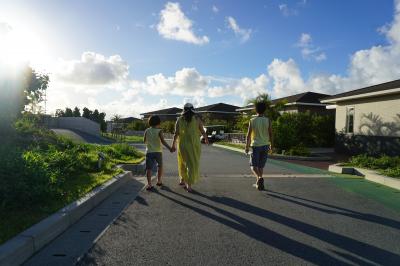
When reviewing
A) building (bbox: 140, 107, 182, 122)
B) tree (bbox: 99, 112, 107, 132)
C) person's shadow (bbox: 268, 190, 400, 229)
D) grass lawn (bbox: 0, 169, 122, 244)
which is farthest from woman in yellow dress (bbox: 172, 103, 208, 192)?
building (bbox: 140, 107, 182, 122)

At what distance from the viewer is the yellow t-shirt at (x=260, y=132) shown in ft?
26.1

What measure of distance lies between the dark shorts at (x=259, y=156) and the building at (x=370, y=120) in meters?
10.3

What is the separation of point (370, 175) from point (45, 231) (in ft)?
27.9

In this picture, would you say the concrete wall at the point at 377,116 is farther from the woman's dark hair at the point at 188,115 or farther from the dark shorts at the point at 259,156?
the woman's dark hair at the point at 188,115

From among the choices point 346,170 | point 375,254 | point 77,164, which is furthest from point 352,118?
point 375,254

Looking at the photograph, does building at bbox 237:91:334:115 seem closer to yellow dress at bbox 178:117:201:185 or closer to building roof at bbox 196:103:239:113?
yellow dress at bbox 178:117:201:185

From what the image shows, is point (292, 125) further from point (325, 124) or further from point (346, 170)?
point (346, 170)

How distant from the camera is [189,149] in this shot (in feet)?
25.6

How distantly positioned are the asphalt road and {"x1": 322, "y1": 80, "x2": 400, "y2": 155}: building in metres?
10.7

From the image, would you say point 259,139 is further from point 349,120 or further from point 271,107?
point 271,107

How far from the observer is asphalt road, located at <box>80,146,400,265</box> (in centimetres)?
411

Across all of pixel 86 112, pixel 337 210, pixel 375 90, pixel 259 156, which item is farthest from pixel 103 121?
pixel 337 210

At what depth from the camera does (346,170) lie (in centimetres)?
1136

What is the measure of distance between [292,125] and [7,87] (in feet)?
50.4
